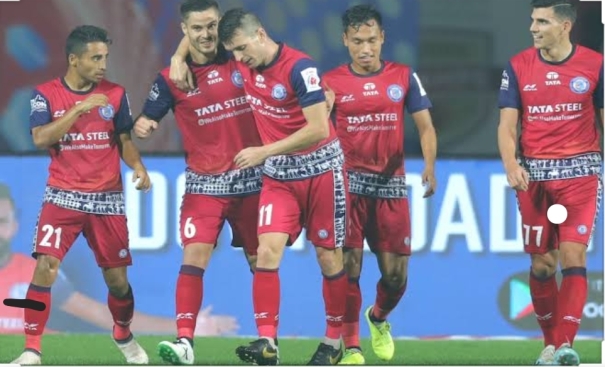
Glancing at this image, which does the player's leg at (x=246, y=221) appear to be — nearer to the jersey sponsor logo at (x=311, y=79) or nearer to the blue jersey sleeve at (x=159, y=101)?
the blue jersey sleeve at (x=159, y=101)

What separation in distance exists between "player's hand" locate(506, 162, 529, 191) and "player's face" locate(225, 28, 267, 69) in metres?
1.60

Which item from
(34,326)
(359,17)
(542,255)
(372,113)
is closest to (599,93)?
(542,255)

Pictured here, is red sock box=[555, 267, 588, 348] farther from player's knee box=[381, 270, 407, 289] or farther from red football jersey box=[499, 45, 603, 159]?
player's knee box=[381, 270, 407, 289]

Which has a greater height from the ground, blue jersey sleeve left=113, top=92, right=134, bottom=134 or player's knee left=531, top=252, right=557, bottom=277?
blue jersey sleeve left=113, top=92, right=134, bottom=134

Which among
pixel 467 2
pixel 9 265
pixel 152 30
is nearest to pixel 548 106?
pixel 467 2

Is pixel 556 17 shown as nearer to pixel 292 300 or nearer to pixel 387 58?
pixel 387 58

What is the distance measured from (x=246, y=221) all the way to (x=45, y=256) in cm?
124

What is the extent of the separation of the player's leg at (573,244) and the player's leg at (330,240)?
51.3 inches

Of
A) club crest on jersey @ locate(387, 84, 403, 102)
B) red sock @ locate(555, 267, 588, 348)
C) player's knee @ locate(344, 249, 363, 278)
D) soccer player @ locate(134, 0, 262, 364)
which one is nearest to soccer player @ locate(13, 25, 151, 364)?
soccer player @ locate(134, 0, 262, 364)

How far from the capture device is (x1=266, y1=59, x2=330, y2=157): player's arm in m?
12.2

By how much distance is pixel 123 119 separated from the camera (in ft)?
43.4

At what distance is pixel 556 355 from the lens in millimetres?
12531

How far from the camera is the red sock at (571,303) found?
12.7 m

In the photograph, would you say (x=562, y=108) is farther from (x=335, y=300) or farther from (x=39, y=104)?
(x=39, y=104)
